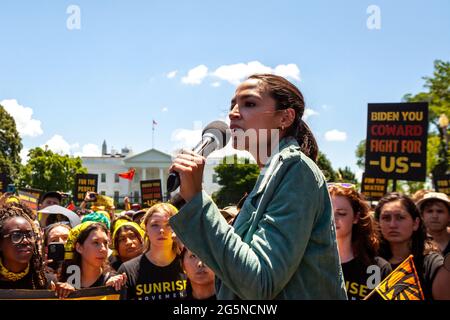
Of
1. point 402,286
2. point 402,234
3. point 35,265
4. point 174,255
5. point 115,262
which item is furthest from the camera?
point 115,262

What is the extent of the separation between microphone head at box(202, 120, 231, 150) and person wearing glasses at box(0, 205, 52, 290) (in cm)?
205

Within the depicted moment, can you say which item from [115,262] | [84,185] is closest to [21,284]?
[115,262]

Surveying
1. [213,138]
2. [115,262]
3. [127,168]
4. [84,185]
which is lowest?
[115,262]

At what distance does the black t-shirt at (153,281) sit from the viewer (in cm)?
437

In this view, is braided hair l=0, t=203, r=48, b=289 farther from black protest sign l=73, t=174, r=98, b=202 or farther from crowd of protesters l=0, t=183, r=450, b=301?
black protest sign l=73, t=174, r=98, b=202

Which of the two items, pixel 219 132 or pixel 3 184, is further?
pixel 3 184

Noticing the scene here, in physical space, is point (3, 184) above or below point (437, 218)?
above

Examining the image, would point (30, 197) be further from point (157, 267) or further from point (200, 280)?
point (200, 280)

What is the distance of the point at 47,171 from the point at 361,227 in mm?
60302

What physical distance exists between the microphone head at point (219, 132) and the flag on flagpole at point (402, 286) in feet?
5.23

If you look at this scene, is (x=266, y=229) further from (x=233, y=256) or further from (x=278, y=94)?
(x=278, y=94)

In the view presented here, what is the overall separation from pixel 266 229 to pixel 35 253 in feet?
8.36

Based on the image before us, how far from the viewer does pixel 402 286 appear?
128 inches
